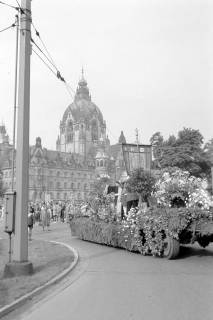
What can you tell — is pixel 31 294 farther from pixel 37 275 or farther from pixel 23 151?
pixel 23 151

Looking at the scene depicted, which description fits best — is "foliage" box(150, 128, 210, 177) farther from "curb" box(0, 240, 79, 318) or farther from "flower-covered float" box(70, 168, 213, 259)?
"curb" box(0, 240, 79, 318)

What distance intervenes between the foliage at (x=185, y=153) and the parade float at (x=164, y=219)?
4280cm

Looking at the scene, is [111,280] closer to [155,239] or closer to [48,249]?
[155,239]

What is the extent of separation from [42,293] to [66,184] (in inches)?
5247

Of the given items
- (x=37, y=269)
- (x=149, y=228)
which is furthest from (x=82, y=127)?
(x=37, y=269)

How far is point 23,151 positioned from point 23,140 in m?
0.28

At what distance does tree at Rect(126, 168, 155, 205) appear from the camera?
641 inches

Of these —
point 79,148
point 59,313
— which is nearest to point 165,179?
point 59,313

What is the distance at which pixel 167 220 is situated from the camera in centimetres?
1231

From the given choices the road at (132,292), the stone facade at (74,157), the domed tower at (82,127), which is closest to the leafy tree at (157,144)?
the road at (132,292)

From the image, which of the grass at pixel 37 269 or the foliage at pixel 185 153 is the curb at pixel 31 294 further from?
the foliage at pixel 185 153

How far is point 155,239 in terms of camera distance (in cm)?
1262

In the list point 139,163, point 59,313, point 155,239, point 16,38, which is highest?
point 16,38

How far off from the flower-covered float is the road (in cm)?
64
